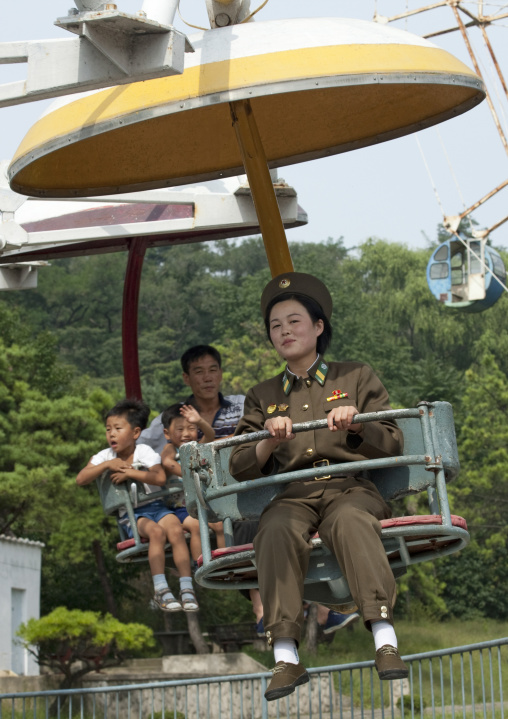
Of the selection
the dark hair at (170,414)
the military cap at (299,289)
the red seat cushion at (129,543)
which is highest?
the dark hair at (170,414)

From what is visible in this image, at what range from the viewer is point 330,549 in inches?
195

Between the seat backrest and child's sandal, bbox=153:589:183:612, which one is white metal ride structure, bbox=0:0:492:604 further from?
child's sandal, bbox=153:589:183:612

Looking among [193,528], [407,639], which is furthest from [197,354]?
[407,639]

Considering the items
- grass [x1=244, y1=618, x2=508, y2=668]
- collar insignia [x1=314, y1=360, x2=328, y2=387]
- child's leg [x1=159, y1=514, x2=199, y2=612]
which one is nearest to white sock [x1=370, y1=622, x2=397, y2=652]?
collar insignia [x1=314, y1=360, x2=328, y2=387]

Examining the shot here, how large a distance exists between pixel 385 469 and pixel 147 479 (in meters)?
2.03

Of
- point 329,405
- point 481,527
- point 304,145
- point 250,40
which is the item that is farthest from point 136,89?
point 481,527

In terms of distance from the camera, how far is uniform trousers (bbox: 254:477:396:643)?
15.4 feet

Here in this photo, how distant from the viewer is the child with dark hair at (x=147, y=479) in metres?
7.12

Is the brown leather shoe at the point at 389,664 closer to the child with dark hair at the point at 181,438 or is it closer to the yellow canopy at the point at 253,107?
the yellow canopy at the point at 253,107

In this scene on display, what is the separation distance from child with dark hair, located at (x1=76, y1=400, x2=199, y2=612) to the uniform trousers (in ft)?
7.13

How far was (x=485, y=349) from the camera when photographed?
66000 mm

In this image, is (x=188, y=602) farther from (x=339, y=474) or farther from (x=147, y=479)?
(x=339, y=474)

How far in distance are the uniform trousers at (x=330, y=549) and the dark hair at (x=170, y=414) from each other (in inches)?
81.5

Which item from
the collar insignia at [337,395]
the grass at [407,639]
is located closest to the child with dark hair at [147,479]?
the collar insignia at [337,395]
